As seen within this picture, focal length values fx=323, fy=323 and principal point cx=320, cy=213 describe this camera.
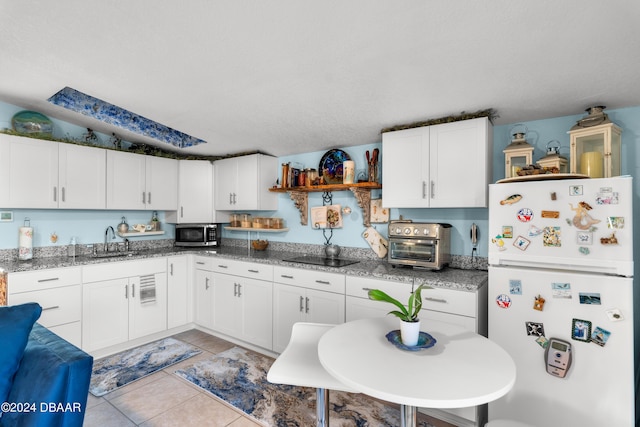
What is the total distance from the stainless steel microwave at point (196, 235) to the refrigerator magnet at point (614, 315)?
3.81 metres

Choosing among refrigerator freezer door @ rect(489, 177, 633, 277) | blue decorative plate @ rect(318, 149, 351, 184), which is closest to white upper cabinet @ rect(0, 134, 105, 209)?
blue decorative plate @ rect(318, 149, 351, 184)

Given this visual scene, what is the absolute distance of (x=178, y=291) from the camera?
12.3ft

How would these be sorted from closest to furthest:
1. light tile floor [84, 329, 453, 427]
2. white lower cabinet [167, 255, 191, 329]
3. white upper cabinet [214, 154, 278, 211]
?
light tile floor [84, 329, 453, 427] → white lower cabinet [167, 255, 191, 329] → white upper cabinet [214, 154, 278, 211]

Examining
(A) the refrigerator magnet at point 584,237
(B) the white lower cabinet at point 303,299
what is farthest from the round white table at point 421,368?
(B) the white lower cabinet at point 303,299

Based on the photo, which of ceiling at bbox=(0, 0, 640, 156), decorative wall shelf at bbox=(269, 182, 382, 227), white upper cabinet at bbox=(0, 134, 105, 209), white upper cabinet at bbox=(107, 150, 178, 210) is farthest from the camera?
white upper cabinet at bbox=(107, 150, 178, 210)

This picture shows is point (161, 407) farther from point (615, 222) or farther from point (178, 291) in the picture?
point (615, 222)

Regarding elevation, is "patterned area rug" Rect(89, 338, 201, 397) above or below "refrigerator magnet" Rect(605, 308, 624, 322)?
below

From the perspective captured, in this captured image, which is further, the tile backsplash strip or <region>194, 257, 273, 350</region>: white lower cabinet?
<region>194, 257, 273, 350</region>: white lower cabinet

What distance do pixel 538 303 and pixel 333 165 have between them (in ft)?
7.26

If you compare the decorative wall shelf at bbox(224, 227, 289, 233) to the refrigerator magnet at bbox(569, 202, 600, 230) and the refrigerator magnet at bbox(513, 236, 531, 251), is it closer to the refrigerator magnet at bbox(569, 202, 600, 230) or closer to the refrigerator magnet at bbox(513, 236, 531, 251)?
the refrigerator magnet at bbox(513, 236, 531, 251)

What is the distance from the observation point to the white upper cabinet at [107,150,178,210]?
3.51 meters

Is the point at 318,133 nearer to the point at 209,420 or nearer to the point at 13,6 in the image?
the point at 13,6

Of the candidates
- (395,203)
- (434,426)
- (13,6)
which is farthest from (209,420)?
(13,6)

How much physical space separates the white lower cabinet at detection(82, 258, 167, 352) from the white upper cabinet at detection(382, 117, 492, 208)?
263 centimetres
